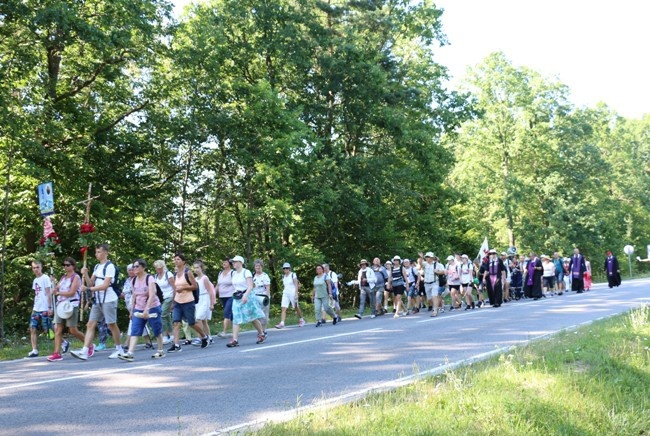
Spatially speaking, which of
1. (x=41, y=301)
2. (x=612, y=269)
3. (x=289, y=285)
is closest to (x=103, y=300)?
(x=41, y=301)

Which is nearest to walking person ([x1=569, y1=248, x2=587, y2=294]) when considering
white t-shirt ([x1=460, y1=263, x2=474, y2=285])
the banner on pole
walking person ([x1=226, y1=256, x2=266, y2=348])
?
white t-shirt ([x1=460, y1=263, x2=474, y2=285])

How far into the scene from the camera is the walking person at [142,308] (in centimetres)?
1107

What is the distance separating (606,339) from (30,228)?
18.7 m

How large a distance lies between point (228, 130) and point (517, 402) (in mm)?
21329

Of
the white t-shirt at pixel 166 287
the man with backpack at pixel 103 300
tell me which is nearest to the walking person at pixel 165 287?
the white t-shirt at pixel 166 287

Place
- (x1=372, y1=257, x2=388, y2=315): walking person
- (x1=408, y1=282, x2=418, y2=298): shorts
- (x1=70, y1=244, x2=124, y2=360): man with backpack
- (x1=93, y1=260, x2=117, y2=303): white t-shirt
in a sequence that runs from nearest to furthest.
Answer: (x1=70, y1=244, x2=124, y2=360): man with backpack → (x1=93, y1=260, x2=117, y2=303): white t-shirt → (x1=372, y1=257, x2=388, y2=315): walking person → (x1=408, y1=282, x2=418, y2=298): shorts

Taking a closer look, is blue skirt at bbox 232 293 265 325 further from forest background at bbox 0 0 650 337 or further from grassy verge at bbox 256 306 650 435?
forest background at bbox 0 0 650 337

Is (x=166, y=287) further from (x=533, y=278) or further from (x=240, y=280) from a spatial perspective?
(x=533, y=278)

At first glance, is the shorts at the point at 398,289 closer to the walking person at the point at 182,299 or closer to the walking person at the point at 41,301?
the walking person at the point at 182,299

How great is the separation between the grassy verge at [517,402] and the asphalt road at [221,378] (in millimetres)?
877

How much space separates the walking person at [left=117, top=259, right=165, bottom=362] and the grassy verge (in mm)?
5574

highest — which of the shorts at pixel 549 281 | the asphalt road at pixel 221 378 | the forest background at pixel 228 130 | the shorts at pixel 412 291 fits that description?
the forest background at pixel 228 130

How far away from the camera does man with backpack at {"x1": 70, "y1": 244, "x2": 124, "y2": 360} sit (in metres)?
11.5

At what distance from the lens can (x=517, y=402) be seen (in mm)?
5938
